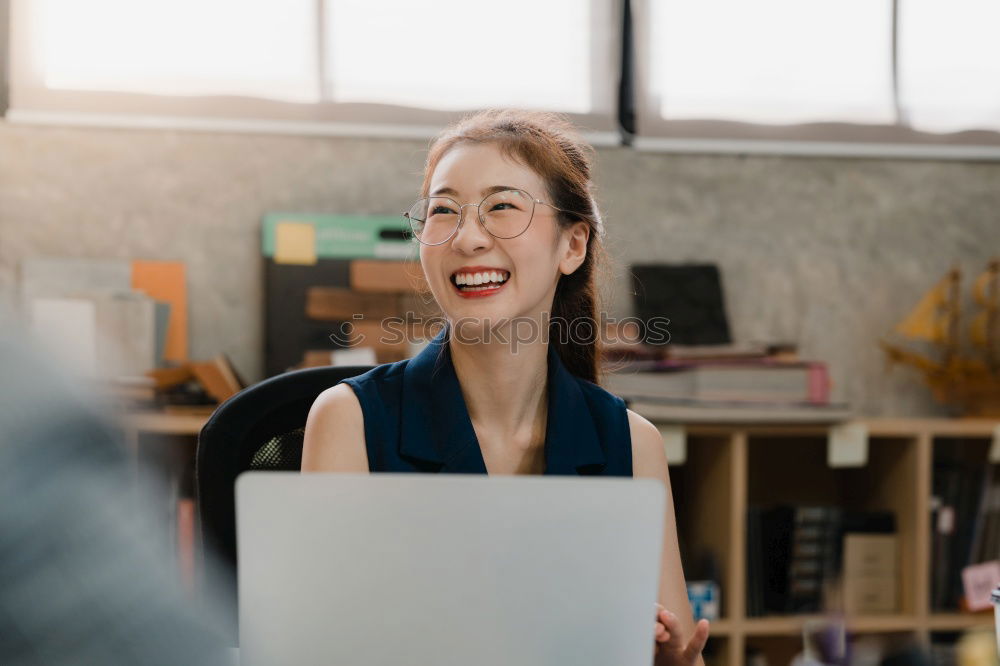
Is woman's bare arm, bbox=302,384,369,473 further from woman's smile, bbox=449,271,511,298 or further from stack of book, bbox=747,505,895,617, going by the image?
stack of book, bbox=747,505,895,617

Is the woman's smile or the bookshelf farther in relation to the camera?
the bookshelf

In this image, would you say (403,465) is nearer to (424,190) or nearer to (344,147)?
(424,190)

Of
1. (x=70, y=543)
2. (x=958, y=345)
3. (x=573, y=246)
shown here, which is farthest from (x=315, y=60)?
(x=70, y=543)

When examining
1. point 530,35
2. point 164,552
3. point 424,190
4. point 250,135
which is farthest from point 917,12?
point 164,552

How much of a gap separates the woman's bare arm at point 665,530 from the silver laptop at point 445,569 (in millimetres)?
413

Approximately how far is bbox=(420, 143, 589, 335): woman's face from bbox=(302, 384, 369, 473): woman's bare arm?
0.54ft

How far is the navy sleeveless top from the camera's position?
3.60ft

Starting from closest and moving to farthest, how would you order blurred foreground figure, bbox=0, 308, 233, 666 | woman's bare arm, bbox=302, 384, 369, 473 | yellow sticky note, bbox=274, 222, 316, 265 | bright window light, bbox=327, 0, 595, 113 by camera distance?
blurred foreground figure, bbox=0, 308, 233, 666, woman's bare arm, bbox=302, 384, 369, 473, yellow sticky note, bbox=274, 222, 316, 265, bright window light, bbox=327, 0, 595, 113

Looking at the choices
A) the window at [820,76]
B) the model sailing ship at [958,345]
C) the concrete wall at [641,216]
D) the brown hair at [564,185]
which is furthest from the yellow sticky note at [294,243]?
the model sailing ship at [958,345]

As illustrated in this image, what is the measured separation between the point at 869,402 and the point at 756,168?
2.35 feet

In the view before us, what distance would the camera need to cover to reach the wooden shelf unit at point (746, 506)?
2.15 metres

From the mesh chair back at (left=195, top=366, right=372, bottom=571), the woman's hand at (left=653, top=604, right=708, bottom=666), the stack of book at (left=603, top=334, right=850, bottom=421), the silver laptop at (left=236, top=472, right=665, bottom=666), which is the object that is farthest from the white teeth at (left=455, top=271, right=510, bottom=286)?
the stack of book at (left=603, top=334, right=850, bottom=421)

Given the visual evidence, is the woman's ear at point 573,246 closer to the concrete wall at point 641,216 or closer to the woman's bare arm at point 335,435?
the woman's bare arm at point 335,435

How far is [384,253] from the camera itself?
2.38 meters
